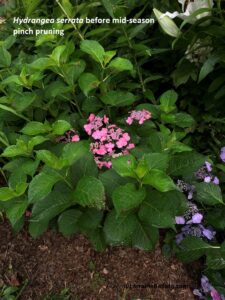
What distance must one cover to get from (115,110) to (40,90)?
33 centimetres

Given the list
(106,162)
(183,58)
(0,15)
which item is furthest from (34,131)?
(0,15)

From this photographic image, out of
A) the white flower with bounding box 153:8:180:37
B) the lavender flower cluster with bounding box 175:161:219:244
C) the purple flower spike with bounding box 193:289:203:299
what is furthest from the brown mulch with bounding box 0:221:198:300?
the white flower with bounding box 153:8:180:37

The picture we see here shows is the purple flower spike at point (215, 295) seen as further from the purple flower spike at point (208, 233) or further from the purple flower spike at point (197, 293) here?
the purple flower spike at point (208, 233)

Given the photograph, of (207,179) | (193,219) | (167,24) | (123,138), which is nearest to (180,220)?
(193,219)

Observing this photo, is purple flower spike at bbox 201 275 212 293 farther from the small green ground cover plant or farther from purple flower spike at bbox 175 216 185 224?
purple flower spike at bbox 175 216 185 224

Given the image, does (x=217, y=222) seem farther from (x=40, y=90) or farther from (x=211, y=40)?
(x=40, y=90)

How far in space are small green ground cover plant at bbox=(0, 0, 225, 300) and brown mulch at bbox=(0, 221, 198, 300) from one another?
74 mm

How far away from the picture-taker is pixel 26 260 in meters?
1.68

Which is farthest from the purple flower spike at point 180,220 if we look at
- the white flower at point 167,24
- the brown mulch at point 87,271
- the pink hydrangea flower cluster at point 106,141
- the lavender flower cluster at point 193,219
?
the white flower at point 167,24

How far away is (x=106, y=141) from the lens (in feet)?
5.32

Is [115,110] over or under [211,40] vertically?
under

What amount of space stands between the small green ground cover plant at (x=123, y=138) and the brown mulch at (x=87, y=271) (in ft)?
0.24

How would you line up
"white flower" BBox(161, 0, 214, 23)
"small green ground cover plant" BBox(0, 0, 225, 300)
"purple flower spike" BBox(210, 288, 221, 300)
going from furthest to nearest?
"white flower" BBox(161, 0, 214, 23) < "purple flower spike" BBox(210, 288, 221, 300) < "small green ground cover plant" BBox(0, 0, 225, 300)

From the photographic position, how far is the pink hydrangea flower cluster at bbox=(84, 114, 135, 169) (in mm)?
1546
